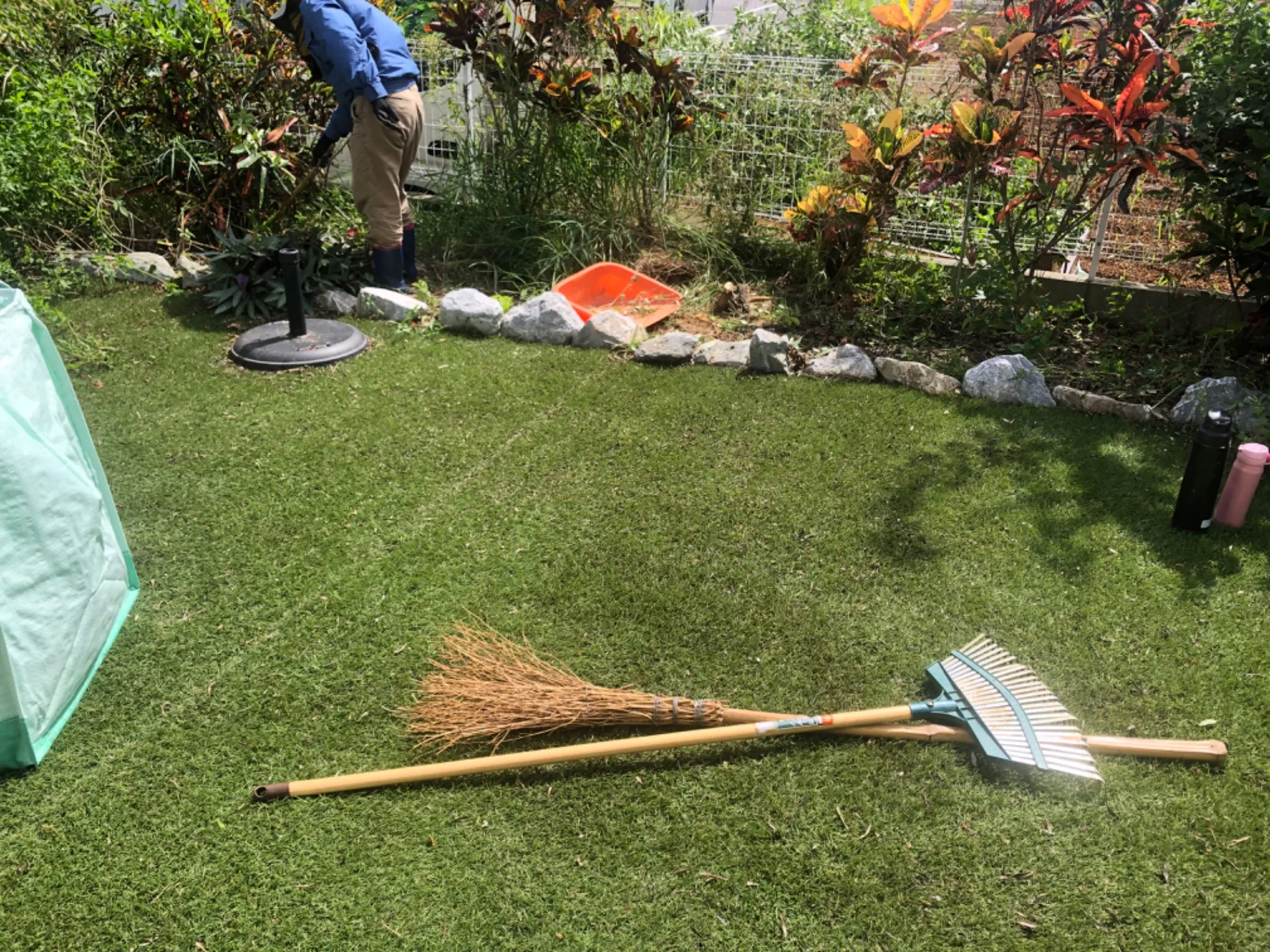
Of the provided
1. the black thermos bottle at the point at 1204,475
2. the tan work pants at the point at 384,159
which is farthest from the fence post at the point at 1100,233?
the tan work pants at the point at 384,159

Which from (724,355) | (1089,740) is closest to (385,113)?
(724,355)

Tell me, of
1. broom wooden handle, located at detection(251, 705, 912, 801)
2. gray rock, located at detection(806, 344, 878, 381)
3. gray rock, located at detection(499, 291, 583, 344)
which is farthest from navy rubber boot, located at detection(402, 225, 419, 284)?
broom wooden handle, located at detection(251, 705, 912, 801)

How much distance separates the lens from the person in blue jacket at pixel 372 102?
481 centimetres

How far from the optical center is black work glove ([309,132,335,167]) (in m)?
5.38

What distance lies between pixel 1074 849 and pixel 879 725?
1.74 feet

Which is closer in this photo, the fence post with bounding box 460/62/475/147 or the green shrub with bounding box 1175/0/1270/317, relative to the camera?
the green shrub with bounding box 1175/0/1270/317

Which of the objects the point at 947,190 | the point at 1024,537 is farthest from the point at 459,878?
the point at 947,190

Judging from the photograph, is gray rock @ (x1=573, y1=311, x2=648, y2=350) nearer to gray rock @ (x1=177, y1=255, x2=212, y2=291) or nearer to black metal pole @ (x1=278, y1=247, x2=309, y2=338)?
black metal pole @ (x1=278, y1=247, x2=309, y2=338)

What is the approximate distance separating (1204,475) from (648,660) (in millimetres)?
2020

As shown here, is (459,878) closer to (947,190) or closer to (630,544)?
(630,544)

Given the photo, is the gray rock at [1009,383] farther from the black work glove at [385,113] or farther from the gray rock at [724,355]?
the black work glove at [385,113]

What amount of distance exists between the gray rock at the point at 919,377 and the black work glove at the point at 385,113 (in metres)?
2.97

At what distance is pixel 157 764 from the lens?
2.41 m

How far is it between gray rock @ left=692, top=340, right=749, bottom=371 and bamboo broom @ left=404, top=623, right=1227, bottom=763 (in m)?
2.44
